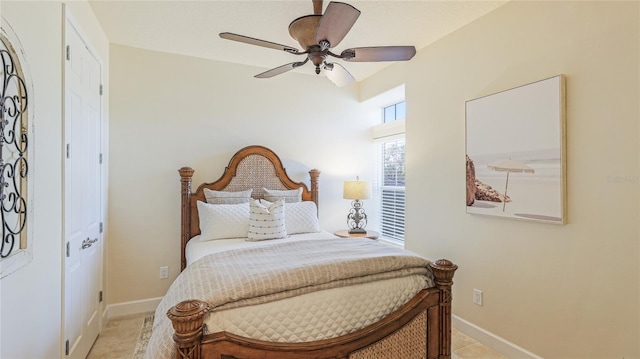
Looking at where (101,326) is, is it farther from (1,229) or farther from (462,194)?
(462,194)

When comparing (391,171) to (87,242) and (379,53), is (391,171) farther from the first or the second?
(87,242)

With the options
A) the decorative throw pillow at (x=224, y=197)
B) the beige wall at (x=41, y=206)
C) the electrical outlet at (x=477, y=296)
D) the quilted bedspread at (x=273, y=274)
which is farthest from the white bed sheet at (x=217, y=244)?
the electrical outlet at (x=477, y=296)

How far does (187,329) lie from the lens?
3.94ft

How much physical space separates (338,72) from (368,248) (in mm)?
1382

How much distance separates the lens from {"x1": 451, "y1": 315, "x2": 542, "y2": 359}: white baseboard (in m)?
2.27

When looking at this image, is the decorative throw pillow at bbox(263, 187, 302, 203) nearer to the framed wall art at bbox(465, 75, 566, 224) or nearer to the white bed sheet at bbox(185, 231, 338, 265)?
the white bed sheet at bbox(185, 231, 338, 265)

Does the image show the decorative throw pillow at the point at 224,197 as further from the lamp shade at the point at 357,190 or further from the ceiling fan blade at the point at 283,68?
the ceiling fan blade at the point at 283,68

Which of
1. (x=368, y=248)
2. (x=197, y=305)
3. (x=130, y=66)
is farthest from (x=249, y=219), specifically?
(x=130, y=66)

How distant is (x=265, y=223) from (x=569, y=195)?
2336 mm

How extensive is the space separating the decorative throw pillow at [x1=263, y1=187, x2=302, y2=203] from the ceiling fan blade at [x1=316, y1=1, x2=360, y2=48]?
1967mm

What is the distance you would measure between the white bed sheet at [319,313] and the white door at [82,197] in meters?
1.29

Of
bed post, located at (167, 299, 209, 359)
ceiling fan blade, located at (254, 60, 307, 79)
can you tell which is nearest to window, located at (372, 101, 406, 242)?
ceiling fan blade, located at (254, 60, 307, 79)

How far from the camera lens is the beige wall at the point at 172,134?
10.2ft

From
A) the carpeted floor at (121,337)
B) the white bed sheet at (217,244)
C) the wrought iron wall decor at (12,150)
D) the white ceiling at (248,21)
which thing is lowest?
the carpeted floor at (121,337)
